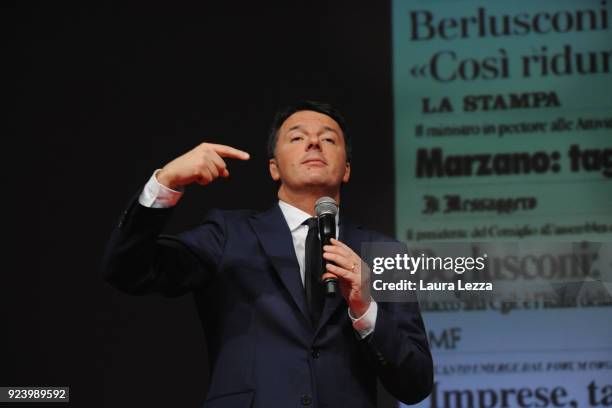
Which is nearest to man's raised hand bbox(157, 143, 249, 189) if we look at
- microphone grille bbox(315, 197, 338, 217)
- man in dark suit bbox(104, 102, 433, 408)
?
man in dark suit bbox(104, 102, 433, 408)

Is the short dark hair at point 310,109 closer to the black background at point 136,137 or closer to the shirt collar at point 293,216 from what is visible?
the shirt collar at point 293,216

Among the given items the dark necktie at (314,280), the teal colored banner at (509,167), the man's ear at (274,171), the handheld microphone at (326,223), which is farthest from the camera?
the teal colored banner at (509,167)

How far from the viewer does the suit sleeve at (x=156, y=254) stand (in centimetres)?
188

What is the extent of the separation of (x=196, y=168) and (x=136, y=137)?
1492mm

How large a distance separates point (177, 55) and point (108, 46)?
11.2 inches

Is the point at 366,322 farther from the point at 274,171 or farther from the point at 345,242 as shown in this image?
the point at 274,171

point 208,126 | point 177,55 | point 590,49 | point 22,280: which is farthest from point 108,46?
point 590,49

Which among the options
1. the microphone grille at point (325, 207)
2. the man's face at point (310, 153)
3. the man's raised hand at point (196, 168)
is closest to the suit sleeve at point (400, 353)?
the microphone grille at point (325, 207)

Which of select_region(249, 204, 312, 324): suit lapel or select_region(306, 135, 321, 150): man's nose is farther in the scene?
select_region(306, 135, 321, 150): man's nose

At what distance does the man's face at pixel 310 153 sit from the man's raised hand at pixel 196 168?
1.20 feet

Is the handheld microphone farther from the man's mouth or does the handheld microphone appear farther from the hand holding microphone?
the man's mouth

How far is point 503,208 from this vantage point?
121 inches

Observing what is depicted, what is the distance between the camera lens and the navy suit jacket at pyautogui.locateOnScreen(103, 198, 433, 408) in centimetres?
191

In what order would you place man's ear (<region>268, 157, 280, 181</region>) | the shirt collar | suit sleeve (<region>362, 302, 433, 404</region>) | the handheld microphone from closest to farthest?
the handheld microphone → suit sleeve (<region>362, 302, 433, 404</region>) → the shirt collar → man's ear (<region>268, 157, 280, 181</region>)
